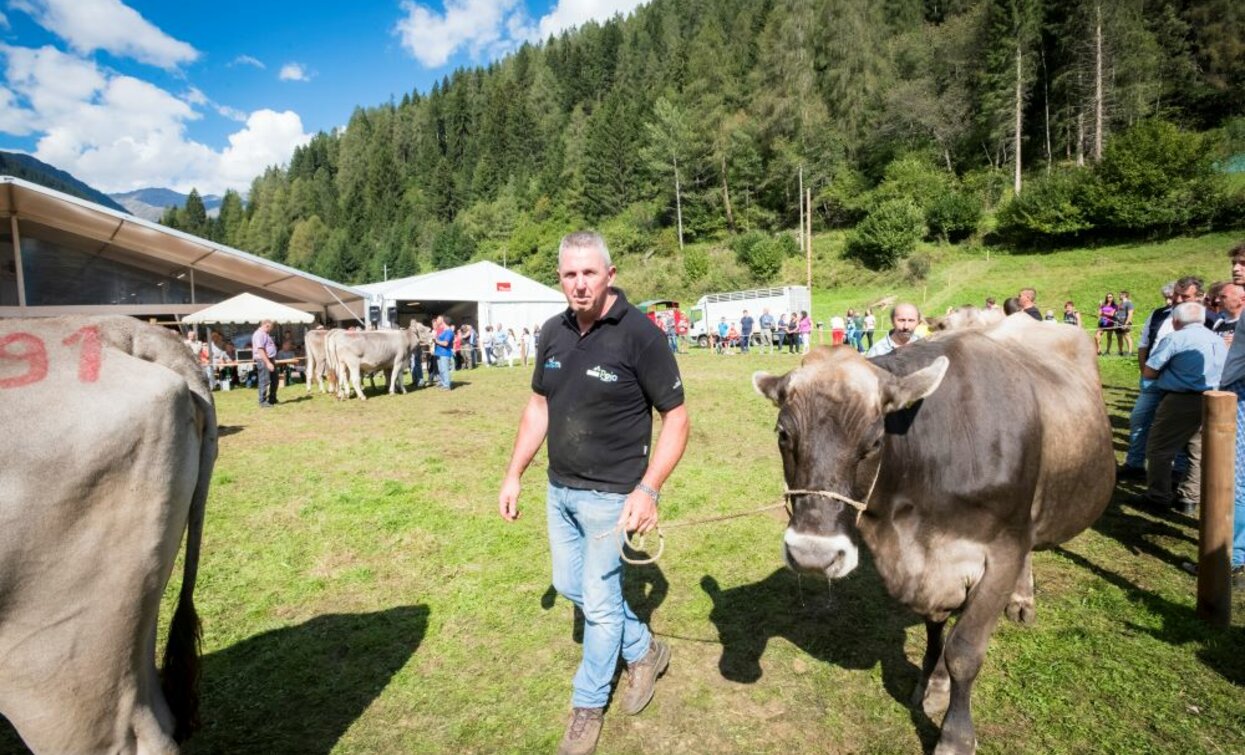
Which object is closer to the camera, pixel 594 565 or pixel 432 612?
pixel 594 565

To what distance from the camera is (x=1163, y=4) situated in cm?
4494

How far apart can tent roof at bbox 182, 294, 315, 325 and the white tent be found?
553cm

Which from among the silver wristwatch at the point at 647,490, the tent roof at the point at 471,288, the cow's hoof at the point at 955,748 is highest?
the tent roof at the point at 471,288

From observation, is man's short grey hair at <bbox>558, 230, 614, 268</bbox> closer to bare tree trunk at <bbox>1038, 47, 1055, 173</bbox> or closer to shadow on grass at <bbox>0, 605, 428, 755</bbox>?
shadow on grass at <bbox>0, 605, 428, 755</bbox>

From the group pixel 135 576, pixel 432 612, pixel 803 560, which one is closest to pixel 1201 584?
pixel 803 560

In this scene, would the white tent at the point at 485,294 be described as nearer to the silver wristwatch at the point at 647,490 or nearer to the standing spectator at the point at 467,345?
the standing spectator at the point at 467,345

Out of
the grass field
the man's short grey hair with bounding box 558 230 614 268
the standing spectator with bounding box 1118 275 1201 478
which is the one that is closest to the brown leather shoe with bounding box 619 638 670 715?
the grass field

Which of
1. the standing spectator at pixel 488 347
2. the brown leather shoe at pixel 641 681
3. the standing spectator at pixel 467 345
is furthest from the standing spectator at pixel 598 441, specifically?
the standing spectator at pixel 488 347

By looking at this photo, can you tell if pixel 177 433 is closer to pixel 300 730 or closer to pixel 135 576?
pixel 135 576

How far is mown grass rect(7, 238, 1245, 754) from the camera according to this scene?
2865 mm

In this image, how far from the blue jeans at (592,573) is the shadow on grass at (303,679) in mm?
1317

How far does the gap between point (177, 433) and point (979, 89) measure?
2431 inches

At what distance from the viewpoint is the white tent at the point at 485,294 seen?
25.4 metres

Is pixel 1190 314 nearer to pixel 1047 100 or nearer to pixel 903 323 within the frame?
pixel 903 323
